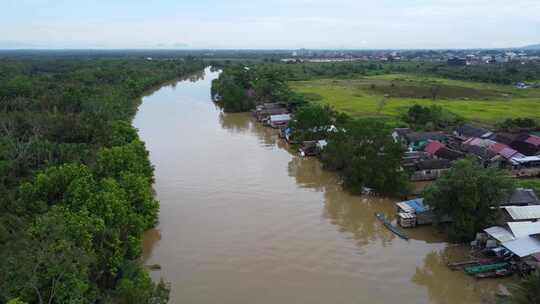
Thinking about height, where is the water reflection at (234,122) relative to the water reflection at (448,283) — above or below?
above

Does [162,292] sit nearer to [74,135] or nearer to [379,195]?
[379,195]

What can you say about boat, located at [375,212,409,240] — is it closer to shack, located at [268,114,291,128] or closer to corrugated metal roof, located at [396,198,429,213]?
corrugated metal roof, located at [396,198,429,213]

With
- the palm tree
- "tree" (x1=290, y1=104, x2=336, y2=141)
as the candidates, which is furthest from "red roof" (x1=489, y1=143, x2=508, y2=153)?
the palm tree

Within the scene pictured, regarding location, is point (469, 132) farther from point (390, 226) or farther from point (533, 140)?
point (390, 226)

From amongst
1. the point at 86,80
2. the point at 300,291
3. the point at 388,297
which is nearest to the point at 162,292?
the point at 300,291

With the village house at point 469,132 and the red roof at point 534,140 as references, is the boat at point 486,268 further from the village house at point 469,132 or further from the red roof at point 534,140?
the village house at point 469,132

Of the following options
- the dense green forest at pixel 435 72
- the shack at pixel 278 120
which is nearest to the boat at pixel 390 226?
the shack at pixel 278 120

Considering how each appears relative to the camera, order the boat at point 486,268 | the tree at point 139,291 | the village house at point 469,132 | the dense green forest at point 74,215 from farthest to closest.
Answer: the village house at point 469,132 < the boat at point 486,268 < the tree at point 139,291 < the dense green forest at point 74,215
